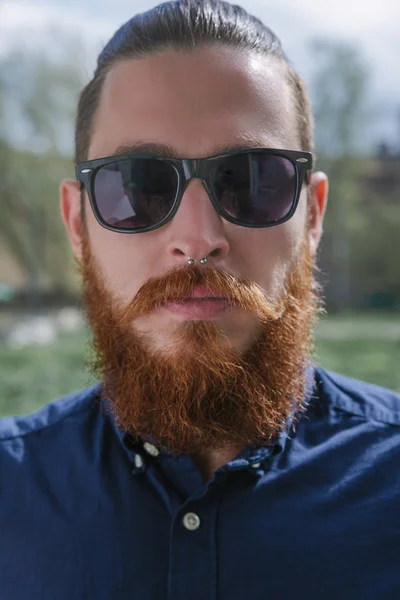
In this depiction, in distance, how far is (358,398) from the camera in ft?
5.80

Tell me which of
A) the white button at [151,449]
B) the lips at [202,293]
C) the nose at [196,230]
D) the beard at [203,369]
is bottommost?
the white button at [151,449]

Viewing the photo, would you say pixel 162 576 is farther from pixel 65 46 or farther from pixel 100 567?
pixel 65 46

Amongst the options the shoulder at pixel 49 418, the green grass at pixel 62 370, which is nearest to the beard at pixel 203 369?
the shoulder at pixel 49 418

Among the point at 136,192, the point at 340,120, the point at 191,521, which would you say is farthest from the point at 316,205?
the point at 340,120

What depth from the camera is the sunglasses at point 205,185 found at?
155 cm

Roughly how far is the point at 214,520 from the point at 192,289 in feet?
1.82

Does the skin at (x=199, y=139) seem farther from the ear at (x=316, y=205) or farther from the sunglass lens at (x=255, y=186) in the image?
the ear at (x=316, y=205)

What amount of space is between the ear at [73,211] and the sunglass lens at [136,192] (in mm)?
275

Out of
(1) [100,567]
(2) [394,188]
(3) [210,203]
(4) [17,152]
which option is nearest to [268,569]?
(1) [100,567]

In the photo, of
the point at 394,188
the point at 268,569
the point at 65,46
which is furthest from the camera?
A: the point at 394,188

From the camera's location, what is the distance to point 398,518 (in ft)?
4.94

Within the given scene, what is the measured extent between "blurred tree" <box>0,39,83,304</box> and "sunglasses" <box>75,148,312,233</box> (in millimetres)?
17671

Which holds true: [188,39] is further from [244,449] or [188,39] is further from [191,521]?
[191,521]

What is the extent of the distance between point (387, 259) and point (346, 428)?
119 ft
